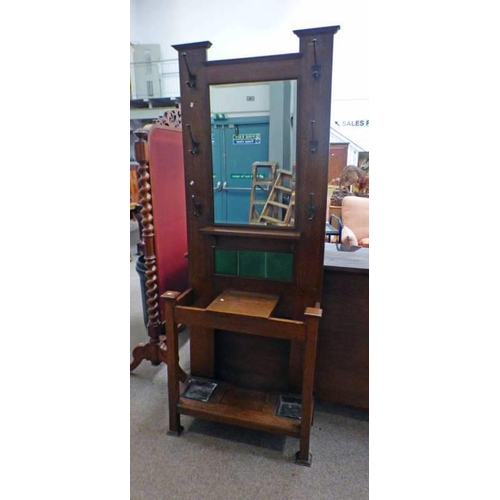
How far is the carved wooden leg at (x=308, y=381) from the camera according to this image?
1.24 metres

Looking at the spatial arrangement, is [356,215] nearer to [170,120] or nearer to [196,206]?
[170,120]

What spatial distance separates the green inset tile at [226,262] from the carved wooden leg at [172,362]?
25 centimetres

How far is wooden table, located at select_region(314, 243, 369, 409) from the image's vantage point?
1.52 metres

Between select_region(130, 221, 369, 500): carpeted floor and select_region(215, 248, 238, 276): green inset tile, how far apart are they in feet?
2.52

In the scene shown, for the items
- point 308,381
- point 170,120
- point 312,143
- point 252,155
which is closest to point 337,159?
point 170,120

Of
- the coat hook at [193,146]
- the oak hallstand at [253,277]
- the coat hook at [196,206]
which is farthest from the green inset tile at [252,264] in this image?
the coat hook at [193,146]

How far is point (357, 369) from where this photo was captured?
1.60 meters

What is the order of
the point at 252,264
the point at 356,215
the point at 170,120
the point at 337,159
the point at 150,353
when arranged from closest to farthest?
the point at 252,264 < the point at 150,353 < the point at 170,120 < the point at 356,215 < the point at 337,159

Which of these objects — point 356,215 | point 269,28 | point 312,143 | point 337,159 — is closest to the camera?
point 312,143

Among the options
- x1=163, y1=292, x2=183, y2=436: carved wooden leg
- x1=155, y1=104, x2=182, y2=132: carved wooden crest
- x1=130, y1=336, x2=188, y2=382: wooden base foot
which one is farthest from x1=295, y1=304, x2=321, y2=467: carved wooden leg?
x1=155, y1=104, x2=182, y2=132: carved wooden crest

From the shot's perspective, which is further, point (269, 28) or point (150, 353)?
point (269, 28)

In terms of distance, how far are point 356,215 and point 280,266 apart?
6.82ft

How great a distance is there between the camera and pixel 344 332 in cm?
158
